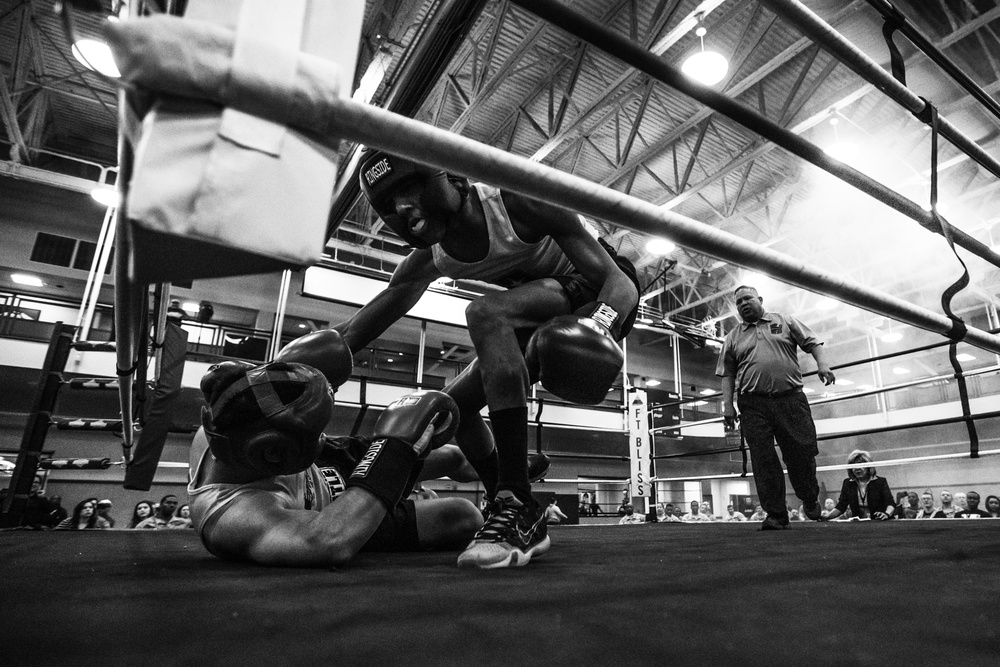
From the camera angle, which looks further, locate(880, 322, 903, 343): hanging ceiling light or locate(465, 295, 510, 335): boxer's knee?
locate(880, 322, 903, 343): hanging ceiling light

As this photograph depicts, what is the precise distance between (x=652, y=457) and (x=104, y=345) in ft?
10.6

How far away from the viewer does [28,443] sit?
2.25 meters

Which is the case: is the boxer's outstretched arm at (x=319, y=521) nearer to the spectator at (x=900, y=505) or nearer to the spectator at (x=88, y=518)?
the spectator at (x=88, y=518)

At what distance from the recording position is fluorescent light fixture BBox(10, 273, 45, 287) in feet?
24.1

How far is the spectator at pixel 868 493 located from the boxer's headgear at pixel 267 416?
3498mm

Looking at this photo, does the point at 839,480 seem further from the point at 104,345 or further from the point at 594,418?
the point at 104,345

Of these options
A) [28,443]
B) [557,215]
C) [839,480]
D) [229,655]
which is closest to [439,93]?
[28,443]

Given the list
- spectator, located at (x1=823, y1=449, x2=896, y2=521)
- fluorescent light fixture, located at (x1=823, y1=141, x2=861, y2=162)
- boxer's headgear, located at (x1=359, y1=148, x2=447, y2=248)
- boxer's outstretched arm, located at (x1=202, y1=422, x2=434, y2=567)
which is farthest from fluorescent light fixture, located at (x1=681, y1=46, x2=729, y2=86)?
boxer's outstretched arm, located at (x1=202, y1=422, x2=434, y2=567)

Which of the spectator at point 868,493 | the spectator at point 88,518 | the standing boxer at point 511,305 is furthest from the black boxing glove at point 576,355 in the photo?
the spectator at point 88,518

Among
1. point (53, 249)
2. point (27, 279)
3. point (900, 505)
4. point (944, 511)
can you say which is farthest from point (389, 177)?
point (27, 279)

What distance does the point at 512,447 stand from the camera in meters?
1.15

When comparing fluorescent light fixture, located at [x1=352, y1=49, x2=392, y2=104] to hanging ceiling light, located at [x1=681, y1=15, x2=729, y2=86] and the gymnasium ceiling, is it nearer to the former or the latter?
the gymnasium ceiling

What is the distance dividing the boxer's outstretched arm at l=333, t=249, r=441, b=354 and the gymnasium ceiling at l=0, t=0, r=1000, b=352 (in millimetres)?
1409

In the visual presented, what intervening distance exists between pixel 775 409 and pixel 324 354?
2.05m
